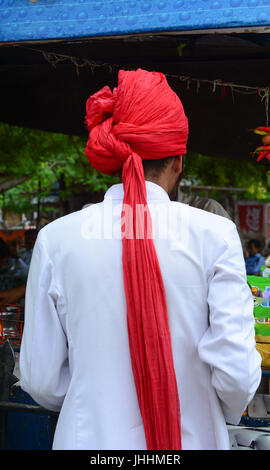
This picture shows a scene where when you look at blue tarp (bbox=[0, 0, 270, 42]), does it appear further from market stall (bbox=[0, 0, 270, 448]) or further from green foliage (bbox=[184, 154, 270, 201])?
green foliage (bbox=[184, 154, 270, 201])

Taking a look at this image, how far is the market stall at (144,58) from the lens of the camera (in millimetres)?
2232

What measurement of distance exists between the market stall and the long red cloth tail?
1054mm

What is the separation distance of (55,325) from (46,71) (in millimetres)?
3152

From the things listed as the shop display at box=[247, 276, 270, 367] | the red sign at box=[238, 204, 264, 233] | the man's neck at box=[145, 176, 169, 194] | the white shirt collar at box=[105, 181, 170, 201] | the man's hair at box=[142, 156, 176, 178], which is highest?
the red sign at box=[238, 204, 264, 233]

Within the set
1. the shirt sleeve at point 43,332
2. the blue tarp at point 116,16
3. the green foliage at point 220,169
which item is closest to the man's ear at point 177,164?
the shirt sleeve at point 43,332

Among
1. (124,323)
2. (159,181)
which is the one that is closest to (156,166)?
(159,181)

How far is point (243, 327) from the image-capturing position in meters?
1.36

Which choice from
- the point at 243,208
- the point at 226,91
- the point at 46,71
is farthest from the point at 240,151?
the point at 243,208

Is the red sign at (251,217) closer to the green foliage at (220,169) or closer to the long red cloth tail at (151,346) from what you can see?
the green foliage at (220,169)

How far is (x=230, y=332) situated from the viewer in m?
1.34

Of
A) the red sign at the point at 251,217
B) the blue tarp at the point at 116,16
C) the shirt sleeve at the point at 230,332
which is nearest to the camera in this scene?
the shirt sleeve at the point at 230,332

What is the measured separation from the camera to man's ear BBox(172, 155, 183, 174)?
1505 millimetres

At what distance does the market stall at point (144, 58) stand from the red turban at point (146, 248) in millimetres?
898

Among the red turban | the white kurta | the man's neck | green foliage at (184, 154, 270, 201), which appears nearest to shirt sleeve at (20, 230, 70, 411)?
the white kurta
